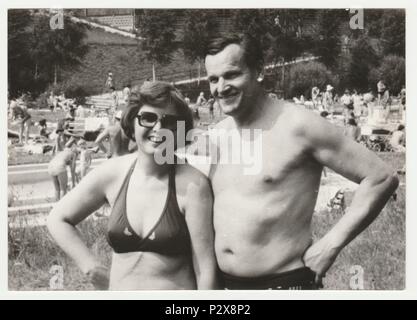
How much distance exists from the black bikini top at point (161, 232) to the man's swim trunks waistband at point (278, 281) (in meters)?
0.39

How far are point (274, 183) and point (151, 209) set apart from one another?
0.83 metres

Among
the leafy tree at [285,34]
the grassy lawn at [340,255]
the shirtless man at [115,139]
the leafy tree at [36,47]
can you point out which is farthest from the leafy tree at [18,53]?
the leafy tree at [285,34]

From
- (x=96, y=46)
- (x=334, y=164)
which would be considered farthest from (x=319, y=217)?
(x=96, y=46)

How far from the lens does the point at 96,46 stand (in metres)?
4.50

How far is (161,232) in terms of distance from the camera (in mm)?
4195

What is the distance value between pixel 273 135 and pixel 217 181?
0.48 m

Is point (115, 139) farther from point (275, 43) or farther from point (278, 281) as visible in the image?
point (278, 281)

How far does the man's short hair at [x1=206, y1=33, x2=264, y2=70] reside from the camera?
4309mm

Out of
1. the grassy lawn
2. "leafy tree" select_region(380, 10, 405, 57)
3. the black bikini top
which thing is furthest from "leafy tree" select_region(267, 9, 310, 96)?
the black bikini top

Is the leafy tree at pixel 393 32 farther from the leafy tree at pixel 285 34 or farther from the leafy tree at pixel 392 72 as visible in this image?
the leafy tree at pixel 285 34

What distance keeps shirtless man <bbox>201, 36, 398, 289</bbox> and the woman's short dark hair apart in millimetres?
222

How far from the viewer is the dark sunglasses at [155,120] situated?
13.8 ft
